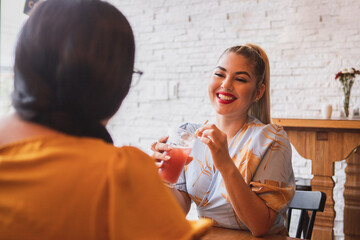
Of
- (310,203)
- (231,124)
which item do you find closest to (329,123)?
(310,203)

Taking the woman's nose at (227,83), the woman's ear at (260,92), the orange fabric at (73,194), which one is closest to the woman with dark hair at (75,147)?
the orange fabric at (73,194)

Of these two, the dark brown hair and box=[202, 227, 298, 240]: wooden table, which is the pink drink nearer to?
box=[202, 227, 298, 240]: wooden table

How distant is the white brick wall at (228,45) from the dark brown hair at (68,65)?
9.71 feet

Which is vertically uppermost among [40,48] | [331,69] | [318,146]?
[40,48]

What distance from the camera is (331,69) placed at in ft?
10.7

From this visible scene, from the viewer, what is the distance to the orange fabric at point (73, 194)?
0.54 metres

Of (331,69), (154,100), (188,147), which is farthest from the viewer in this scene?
(154,100)

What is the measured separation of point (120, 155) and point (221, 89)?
102 cm

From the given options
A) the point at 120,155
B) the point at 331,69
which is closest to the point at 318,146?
the point at 331,69

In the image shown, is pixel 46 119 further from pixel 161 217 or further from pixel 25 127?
pixel 161 217

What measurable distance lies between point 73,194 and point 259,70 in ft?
3.93

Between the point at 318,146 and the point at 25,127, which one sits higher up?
the point at 25,127

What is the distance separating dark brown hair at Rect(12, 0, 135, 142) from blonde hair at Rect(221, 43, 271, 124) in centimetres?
100

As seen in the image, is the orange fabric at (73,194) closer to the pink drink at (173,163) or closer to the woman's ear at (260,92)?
the pink drink at (173,163)
